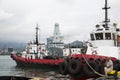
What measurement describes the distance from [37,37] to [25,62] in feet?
34.7

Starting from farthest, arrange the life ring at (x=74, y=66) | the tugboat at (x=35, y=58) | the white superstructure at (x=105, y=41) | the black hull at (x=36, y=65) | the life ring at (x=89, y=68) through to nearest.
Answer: the tugboat at (x=35, y=58) → the black hull at (x=36, y=65) → the white superstructure at (x=105, y=41) → the life ring at (x=74, y=66) → the life ring at (x=89, y=68)

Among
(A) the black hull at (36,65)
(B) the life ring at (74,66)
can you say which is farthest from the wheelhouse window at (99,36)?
(A) the black hull at (36,65)

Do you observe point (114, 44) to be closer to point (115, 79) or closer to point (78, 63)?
point (78, 63)

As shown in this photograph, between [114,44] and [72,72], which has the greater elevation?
[114,44]

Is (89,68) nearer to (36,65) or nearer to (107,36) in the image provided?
(107,36)

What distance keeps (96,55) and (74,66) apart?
220 cm

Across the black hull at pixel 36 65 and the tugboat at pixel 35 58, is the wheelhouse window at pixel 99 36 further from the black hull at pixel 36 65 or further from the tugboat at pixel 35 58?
the tugboat at pixel 35 58

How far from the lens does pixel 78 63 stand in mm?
20484

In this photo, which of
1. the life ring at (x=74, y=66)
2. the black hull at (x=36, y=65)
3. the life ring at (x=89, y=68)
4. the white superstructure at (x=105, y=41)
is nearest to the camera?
the life ring at (x=89, y=68)

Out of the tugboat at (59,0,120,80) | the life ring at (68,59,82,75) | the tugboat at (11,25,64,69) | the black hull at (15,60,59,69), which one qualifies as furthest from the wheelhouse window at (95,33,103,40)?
the tugboat at (11,25,64,69)

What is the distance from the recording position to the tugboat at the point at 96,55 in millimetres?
20266

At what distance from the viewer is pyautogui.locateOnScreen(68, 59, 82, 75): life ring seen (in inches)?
805

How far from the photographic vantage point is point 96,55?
2175 centimetres

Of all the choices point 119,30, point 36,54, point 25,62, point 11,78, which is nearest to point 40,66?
point 25,62
